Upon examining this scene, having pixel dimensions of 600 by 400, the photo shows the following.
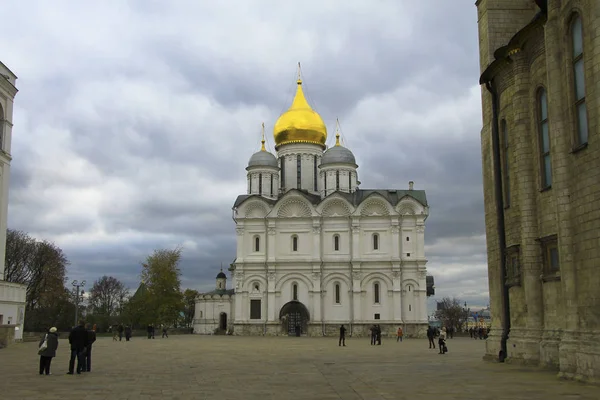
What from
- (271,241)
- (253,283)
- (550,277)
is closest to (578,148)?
(550,277)

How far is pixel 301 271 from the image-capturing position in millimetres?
54000

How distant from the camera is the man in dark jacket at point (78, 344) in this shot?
609 inches

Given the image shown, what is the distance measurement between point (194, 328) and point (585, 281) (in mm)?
52409

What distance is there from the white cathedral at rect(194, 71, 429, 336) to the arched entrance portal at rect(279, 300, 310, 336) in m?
0.08

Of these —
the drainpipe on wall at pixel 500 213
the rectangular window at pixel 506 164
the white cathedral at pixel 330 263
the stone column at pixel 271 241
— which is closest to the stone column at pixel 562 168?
the rectangular window at pixel 506 164

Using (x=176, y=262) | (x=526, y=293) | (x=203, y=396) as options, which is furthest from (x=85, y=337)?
(x=176, y=262)

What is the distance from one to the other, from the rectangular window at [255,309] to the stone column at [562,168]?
4181cm

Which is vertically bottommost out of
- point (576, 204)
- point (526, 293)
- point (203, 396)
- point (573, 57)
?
point (203, 396)

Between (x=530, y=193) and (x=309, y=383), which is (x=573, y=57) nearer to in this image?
(x=530, y=193)

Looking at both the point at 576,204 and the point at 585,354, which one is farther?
the point at 576,204

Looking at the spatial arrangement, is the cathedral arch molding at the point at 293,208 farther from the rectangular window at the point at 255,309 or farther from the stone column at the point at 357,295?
the rectangular window at the point at 255,309

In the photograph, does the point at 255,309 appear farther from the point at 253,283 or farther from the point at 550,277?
the point at 550,277

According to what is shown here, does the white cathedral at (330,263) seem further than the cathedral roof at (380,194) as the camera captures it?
No

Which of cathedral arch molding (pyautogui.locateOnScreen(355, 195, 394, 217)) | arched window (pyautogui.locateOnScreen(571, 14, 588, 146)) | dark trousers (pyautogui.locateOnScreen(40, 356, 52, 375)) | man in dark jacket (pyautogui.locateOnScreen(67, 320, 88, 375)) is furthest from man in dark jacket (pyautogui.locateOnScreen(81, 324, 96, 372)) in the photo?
cathedral arch molding (pyautogui.locateOnScreen(355, 195, 394, 217))
